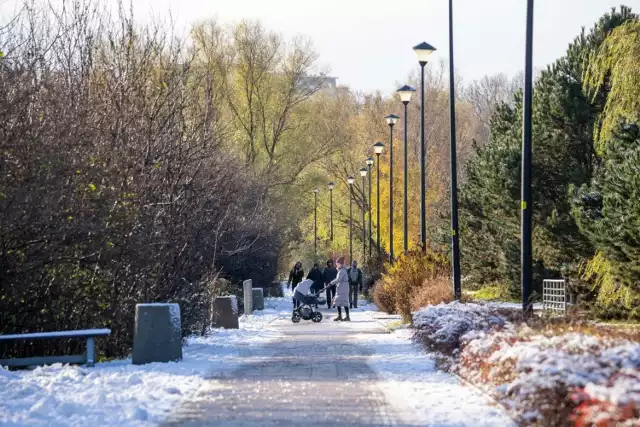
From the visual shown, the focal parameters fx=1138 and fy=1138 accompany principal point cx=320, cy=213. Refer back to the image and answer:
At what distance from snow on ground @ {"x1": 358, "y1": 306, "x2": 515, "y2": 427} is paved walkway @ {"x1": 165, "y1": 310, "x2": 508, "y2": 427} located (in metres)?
0.18

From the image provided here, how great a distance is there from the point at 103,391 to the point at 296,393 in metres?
2.28

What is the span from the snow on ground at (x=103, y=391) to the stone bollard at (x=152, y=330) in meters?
0.26

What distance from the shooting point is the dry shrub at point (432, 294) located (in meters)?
25.4

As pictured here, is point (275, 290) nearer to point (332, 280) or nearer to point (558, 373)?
point (332, 280)

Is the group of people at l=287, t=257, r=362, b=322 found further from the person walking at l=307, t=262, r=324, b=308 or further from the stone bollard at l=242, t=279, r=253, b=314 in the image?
the stone bollard at l=242, t=279, r=253, b=314

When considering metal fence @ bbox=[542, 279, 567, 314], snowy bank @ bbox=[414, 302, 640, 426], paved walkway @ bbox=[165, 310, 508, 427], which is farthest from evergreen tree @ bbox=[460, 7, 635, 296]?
snowy bank @ bbox=[414, 302, 640, 426]

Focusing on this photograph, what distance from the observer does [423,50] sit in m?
31.5

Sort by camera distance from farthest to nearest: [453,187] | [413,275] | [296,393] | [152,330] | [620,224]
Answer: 1. [413,275]
2. [453,187]
3. [620,224]
4. [152,330]
5. [296,393]

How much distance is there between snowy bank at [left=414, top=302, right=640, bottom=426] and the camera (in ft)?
28.6

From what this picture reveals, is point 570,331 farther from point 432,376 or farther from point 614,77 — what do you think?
point 614,77

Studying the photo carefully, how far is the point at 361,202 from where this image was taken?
78.1 metres

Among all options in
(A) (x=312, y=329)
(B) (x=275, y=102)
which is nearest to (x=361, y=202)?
(B) (x=275, y=102)

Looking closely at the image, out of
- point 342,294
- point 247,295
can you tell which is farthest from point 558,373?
point 247,295

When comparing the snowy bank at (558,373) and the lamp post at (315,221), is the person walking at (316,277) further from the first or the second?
the lamp post at (315,221)
